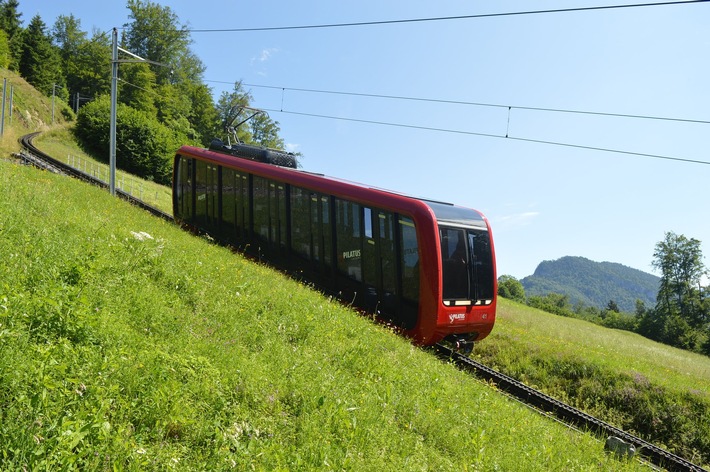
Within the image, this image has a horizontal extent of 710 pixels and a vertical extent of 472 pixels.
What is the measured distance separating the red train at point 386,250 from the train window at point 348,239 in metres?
0.02

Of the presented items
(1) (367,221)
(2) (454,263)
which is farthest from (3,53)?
(2) (454,263)

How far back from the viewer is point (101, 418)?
3631 mm

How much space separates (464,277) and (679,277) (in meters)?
68.8

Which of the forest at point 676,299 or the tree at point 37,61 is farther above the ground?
the tree at point 37,61

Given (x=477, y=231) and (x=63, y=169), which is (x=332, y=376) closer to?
(x=477, y=231)

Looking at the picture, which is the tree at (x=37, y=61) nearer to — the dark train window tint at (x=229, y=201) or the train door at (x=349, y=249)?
the dark train window tint at (x=229, y=201)

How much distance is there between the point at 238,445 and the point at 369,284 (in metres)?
7.28

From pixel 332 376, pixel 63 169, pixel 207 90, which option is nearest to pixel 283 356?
pixel 332 376

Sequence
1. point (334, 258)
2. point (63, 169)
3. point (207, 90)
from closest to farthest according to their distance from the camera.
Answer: point (334, 258), point (63, 169), point (207, 90)

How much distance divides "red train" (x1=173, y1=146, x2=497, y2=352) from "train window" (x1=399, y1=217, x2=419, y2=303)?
0.07ft

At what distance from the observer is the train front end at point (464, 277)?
10477 millimetres

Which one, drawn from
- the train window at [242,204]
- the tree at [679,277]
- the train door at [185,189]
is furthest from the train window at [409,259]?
the tree at [679,277]

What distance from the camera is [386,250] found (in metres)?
11.0

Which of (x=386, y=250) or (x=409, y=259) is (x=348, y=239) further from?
(x=409, y=259)
